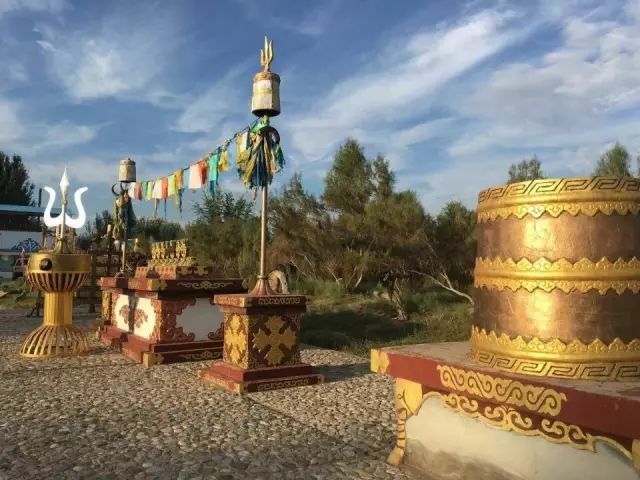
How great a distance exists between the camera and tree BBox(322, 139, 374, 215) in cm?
1788

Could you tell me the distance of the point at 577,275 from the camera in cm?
263

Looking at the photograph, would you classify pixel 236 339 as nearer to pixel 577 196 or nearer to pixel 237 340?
pixel 237 340

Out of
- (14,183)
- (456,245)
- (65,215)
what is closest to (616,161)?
(456,245)

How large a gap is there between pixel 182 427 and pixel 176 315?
3.40 m

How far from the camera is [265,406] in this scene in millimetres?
5445

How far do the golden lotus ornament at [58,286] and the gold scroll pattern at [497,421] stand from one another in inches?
238

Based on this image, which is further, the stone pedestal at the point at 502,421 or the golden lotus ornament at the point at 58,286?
the golden lotus ornament at the point at 58,286

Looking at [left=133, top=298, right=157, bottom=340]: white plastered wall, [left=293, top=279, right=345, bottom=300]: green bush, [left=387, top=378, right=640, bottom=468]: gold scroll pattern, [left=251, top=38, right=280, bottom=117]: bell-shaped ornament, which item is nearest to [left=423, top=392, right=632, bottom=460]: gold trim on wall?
[left=387, top=378, right=640, bottom=468]: gold scroll pattern

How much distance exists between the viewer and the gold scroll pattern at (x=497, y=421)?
2471mm

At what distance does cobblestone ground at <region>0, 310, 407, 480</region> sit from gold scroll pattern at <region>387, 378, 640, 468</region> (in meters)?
0.39

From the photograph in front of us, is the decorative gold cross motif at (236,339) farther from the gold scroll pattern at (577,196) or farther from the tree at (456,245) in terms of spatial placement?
the tree at (456,245)

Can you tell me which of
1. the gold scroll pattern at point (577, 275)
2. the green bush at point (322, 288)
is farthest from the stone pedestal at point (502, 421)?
the green bush at point (322, 288)

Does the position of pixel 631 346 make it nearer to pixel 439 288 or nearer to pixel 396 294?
pixel 396 294

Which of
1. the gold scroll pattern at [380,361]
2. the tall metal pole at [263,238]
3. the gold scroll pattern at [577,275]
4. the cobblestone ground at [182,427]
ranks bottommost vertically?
the cobblestone ground at [182,427]
